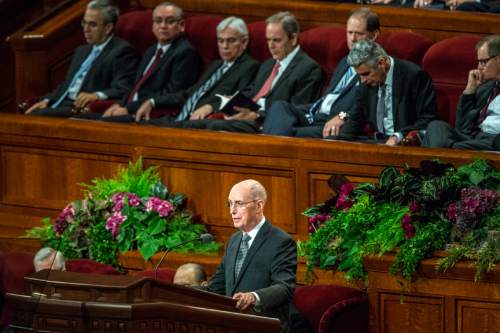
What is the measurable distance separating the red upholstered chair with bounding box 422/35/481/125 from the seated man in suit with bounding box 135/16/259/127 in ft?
3.57

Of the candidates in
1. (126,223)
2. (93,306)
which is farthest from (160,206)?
(93,306)

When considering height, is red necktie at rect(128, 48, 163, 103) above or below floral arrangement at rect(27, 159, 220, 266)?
above

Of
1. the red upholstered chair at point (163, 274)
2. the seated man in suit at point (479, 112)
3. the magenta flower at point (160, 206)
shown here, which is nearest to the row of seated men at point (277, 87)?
the seated man in suit at point (479, 112)

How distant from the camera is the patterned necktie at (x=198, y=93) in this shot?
8180 millimetres

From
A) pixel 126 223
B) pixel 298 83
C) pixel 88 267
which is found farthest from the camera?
pixel 298 83

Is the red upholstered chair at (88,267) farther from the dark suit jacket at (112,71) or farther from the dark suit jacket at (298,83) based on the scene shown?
the dark suit jacket at (112,71)

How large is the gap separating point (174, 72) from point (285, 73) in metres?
0.82

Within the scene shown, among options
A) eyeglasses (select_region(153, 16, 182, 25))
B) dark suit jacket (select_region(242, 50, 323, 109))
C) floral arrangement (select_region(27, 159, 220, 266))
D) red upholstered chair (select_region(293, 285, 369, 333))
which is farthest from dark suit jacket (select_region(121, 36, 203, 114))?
red upholstered chair (select_region(293, 285, 369, 333))

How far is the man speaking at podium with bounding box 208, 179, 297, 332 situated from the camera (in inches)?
223

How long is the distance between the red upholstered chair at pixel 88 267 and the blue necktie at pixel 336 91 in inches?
59.0

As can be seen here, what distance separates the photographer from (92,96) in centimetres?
849

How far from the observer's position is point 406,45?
7.74m

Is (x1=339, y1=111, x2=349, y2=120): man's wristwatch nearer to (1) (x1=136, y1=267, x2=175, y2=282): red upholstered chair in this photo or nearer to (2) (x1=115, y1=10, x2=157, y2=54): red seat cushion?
(1) (x1=136, y1=267, x2=175, y2=282): red upholstered chair

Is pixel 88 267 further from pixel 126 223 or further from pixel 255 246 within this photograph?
pixel 255 246
